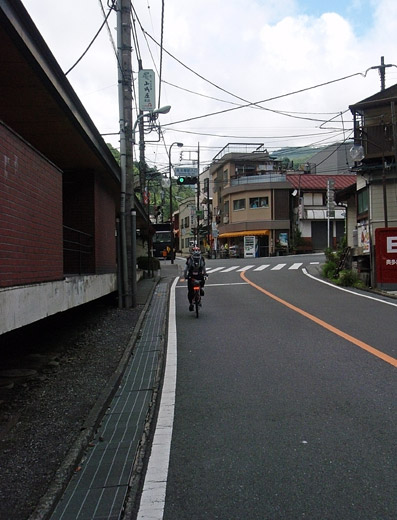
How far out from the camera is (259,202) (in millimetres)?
55062

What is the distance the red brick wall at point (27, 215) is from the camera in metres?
5.25

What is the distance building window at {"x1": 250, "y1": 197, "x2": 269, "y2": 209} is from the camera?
54.8m

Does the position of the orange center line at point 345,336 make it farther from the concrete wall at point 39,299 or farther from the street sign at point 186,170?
the street sign at point 186,170

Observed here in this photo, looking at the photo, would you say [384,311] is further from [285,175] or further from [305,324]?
[285,175]

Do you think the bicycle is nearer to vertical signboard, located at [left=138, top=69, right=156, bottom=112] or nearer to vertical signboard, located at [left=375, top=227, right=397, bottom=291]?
vertical signboard, located at [left=138, top=69, right=156, bottom=112]

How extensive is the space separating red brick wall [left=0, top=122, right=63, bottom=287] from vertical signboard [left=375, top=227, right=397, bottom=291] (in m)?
12.9

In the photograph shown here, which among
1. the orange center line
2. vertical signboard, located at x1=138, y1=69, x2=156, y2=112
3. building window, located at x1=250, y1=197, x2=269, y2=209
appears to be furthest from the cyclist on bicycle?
building window, located at x1=250, y1=197, x2=269, y2=209

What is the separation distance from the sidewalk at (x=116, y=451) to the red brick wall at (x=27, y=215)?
5.62ft

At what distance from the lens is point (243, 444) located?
4094mm

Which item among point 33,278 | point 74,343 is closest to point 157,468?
point 33,278

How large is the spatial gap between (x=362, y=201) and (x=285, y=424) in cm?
2095

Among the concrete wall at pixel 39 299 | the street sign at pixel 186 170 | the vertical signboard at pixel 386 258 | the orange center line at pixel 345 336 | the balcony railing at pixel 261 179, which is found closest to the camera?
the concrete wall at pixel 39 299

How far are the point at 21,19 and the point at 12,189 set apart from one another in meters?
1.77

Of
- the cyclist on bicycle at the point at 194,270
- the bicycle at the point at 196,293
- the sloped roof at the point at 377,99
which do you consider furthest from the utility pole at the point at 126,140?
the sloped roof at the point at 377,99
